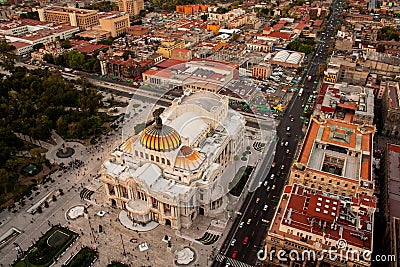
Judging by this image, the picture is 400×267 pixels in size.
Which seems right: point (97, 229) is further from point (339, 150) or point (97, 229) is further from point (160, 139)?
point (339, 150)

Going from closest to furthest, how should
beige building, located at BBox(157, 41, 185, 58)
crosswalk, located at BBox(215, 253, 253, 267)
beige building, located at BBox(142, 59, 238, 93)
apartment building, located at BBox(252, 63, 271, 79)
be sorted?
crosswalk, located at BBox(215, 253, 253, 267) → beige building, located at BBox(142, 59, 238, 93) → apartment building, located at BBox(252, 63, 271, 79) → beige building, located at BBox(157, 41, 185, 58)

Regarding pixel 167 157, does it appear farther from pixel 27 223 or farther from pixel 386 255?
pixel 386 255

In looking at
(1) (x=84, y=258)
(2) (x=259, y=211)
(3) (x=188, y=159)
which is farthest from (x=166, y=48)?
(1) (x=84, y=258)

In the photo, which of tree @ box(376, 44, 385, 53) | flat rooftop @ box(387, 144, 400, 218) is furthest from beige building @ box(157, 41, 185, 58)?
flat rooftop @ box(387, 144, 400, 218)

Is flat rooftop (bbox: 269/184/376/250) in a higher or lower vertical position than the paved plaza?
higher

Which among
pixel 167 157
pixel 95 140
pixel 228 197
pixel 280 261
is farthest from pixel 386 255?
pixel 95 140

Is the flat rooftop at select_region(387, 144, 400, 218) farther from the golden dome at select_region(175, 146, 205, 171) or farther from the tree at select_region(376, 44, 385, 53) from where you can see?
the tree at select_region(376, 44, 385, 53)
